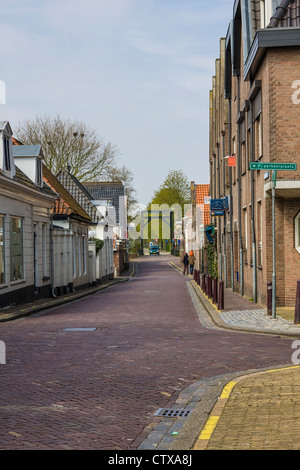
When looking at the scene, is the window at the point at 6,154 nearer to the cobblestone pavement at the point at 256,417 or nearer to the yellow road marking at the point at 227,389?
the cobblestone pavement at the point at 256,417

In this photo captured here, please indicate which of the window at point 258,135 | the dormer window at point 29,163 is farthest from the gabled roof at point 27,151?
the window at point 258,135

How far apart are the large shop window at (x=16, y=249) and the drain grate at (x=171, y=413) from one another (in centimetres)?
1508

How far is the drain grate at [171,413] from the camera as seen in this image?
6.66 m

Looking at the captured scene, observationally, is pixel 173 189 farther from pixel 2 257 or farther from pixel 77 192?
pixel 2 257

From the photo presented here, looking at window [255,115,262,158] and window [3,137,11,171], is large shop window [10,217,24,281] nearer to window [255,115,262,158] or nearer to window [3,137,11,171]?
window [3,137,11,171]

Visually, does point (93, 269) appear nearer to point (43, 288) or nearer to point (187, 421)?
point (43, 288)

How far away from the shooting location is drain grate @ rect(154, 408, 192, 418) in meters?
6.66

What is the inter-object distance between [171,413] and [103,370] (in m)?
2.62

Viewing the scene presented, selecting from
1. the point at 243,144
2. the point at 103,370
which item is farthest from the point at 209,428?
the point at 243,144

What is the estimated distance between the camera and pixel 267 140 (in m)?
18.3

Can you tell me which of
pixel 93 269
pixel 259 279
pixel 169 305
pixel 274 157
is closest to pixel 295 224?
pixel 274 157

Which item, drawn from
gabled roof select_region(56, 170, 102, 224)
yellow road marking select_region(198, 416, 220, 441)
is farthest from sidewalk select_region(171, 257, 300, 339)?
gabled roof select_region(56, 170, 102, 224)

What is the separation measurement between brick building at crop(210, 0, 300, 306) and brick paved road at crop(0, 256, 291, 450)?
143 inches
